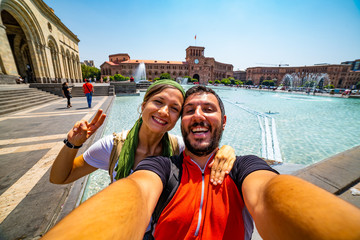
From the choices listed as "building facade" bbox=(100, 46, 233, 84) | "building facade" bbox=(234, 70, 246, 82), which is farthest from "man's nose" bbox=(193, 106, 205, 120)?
"building facade" bbox=(234, 70, 246, 82)

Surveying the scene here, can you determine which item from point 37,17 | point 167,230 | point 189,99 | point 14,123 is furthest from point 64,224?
point 37,17

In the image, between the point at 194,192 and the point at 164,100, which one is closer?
the point at 194,192

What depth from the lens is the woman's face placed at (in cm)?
151

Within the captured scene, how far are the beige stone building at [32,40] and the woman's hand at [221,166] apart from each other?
1698 centimetres

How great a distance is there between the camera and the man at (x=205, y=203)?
54 cm

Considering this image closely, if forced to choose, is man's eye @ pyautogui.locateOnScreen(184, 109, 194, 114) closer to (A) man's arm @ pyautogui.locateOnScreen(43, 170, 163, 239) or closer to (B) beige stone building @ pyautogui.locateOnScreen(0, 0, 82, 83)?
(A) man's arm @ pyautogui.locateOnScreen(43, 170, 163, 239)

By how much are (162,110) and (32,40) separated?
20625 mm

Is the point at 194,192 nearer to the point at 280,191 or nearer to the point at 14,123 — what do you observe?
the point at 280,191

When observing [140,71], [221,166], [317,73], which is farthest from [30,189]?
[317,73]

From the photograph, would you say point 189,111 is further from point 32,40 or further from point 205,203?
point 32,40

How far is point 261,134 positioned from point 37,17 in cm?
2233

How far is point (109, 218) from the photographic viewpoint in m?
0.58

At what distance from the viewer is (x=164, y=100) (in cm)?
158

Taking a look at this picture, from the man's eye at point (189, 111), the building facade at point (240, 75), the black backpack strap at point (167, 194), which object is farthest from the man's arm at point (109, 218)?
the building facade at point (240, 75)
